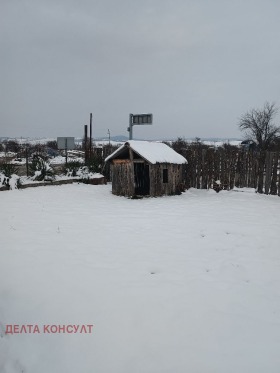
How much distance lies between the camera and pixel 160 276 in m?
4.06

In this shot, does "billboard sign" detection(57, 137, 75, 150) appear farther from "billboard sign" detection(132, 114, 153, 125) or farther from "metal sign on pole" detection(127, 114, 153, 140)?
"billboard sign" detection(132, 114, 153, 125)

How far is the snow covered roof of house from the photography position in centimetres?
978

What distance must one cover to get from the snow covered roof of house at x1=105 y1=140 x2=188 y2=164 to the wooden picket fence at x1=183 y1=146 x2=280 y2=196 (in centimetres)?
111

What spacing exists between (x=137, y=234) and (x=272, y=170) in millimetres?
6436

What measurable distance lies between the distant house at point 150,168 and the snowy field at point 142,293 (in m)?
3.23

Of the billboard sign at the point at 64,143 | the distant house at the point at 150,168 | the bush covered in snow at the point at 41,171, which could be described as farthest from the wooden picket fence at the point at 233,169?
the billboard sign at the point at 64,143

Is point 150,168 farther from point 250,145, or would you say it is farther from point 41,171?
point 250,145

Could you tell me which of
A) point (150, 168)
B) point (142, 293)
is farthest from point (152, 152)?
point (142, 293)

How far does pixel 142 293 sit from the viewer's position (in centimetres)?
362


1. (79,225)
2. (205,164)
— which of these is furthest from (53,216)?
(205,164)

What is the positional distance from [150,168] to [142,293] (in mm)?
6629

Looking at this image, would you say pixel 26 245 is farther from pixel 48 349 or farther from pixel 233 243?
pixel 233 243

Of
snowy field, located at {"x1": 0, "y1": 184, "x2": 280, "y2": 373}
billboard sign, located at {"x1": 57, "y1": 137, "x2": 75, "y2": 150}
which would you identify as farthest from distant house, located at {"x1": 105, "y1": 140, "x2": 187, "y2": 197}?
billboard sign, located at {"x1": 57, "y1": 137, "x2": 75, "y2": 150}

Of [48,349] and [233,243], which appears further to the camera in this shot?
[233,243]
